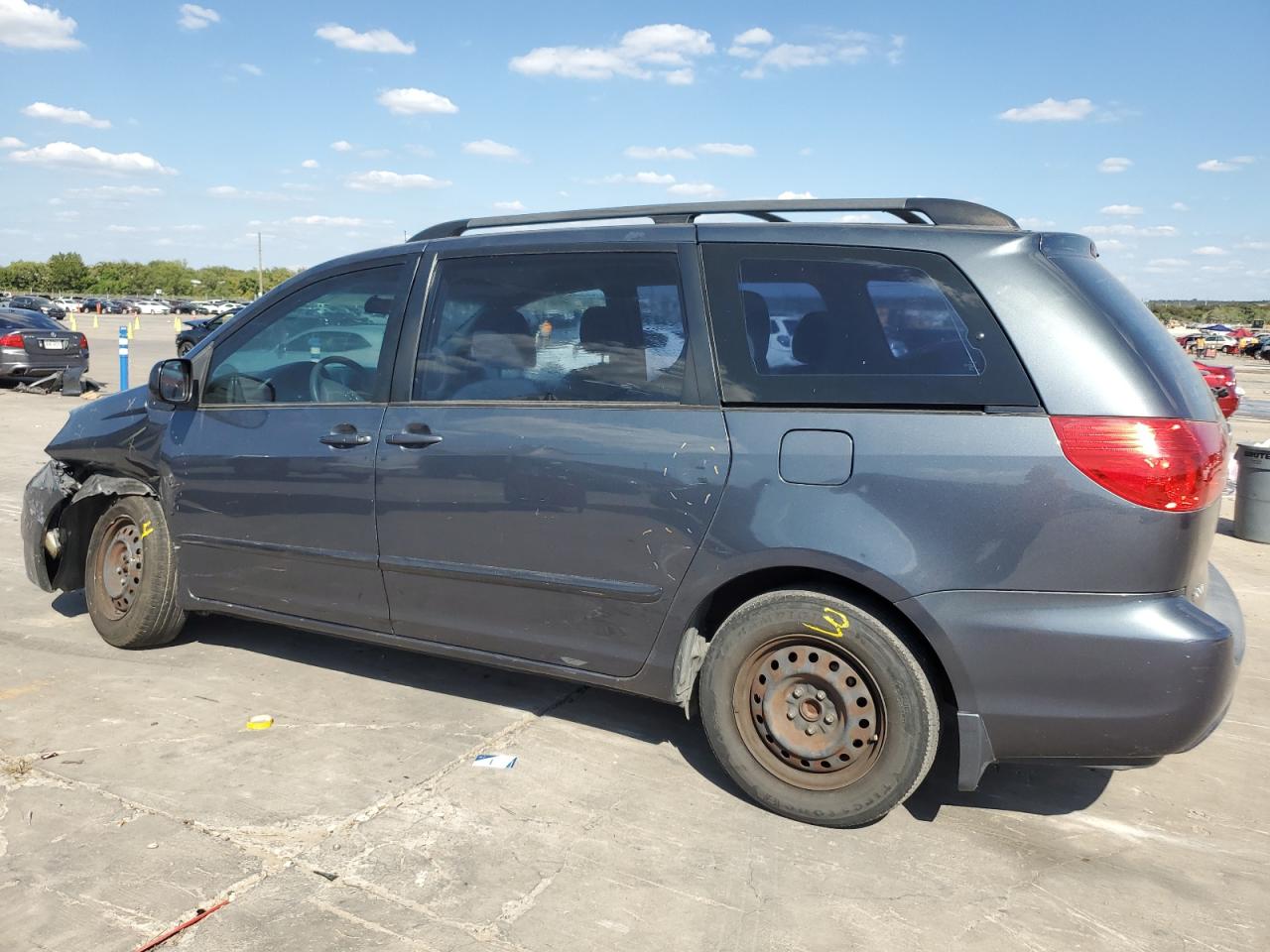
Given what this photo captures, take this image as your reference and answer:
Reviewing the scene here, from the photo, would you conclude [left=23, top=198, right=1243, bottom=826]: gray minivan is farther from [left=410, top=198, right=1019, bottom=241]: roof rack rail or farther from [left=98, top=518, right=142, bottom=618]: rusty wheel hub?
[left=98, top=518, right=142, bottom=618]: rusty wheel hub

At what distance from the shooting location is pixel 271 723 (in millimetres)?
4043

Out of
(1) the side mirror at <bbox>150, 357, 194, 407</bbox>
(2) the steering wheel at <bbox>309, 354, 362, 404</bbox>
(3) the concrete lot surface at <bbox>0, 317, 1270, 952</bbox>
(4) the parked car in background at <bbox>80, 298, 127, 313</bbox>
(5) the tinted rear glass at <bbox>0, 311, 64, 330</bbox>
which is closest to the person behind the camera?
(3) the concrete lot surface at <bbox>0, 317, 1270, 952</bbox>

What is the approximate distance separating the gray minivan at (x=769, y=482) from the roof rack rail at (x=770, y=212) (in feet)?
0.04

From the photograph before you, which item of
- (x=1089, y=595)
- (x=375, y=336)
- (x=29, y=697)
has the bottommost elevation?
(x=29, y=697)

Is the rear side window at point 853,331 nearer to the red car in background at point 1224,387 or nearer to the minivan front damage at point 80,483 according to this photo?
the minivan front damage at point 80,483

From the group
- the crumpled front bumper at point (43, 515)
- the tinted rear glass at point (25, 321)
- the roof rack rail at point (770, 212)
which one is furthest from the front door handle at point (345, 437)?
the tinted rear glass at point (25, 321)

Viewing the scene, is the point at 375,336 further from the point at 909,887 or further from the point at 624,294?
the point at 909,887

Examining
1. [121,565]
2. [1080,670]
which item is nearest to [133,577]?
[121,565]

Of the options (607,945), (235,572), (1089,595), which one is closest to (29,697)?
(235,572)

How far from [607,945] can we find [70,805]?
187 centimetres

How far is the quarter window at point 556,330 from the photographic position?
3.53 metres

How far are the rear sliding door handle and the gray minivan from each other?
0.05 feet

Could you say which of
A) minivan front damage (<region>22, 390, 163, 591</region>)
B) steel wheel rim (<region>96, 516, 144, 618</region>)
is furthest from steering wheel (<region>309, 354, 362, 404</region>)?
steel wheel rim (<region>96, 516, 144, 618</region>)

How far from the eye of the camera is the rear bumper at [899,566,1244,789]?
2836mm
